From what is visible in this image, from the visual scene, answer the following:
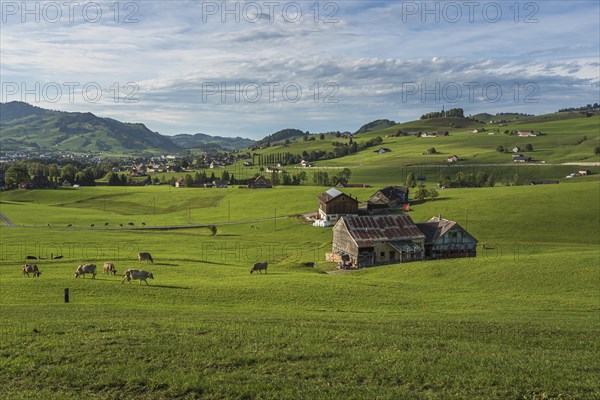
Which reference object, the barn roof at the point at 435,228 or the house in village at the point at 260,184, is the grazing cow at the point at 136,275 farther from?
the house in village at the point at 260,184

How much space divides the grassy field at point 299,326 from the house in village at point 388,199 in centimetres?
3943

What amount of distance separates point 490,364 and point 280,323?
10430 millimetres

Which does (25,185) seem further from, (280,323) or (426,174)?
(280,323)

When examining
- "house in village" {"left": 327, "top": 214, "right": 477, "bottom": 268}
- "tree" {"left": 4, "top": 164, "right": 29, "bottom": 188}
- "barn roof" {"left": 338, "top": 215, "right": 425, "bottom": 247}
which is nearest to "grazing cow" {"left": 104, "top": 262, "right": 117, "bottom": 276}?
"house in village" {"left": 327, "top": 214, "right": 477, "bottom": 268}

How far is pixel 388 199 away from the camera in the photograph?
120125mm

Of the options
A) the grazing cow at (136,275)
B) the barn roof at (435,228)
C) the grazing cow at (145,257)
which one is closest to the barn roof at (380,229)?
the barn roof at (435,228)

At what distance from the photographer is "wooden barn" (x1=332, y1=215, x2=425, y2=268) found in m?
71.3

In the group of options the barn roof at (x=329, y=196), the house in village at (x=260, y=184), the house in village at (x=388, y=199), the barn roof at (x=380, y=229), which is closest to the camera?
the barn roof at (x=380, y=229)

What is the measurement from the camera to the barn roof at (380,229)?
71875 mm

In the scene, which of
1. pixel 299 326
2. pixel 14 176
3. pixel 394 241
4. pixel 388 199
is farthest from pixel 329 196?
pixel 14 176

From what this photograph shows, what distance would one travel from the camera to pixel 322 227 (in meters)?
101

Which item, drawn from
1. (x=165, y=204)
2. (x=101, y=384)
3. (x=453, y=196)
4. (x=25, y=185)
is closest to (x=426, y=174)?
(x=453, y=196)

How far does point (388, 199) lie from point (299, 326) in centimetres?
10072

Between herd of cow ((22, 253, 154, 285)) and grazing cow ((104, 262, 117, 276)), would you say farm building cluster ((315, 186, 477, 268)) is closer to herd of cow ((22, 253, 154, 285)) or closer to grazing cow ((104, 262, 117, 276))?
grazing cow ((104, 262, 117, 276))
